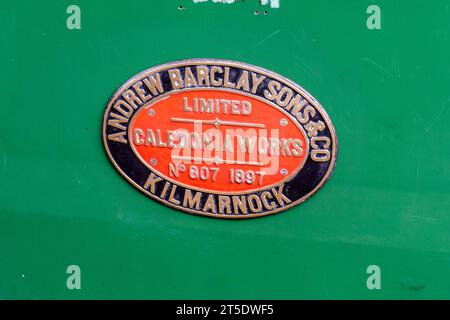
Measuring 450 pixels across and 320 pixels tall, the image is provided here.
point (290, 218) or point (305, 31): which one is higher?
point (305, 31)

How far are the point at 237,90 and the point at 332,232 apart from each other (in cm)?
55

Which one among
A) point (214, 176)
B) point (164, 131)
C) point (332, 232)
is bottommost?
point (332, 232)

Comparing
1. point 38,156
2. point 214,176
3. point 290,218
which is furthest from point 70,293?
point 290,218

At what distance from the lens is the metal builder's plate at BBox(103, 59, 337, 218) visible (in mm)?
2021

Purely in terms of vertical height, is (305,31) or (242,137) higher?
(305,31)

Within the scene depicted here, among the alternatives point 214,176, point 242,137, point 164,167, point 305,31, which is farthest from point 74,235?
point 305,31

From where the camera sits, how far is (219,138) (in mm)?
2047

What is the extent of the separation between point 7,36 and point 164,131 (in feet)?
1.90

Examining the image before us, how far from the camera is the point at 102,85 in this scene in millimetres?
2045

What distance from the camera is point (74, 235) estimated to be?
2092mm

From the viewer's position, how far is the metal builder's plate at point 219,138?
2.02 meters

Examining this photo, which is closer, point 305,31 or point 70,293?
point 305,31

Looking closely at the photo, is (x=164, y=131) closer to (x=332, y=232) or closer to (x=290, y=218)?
(x=290, y=218)
